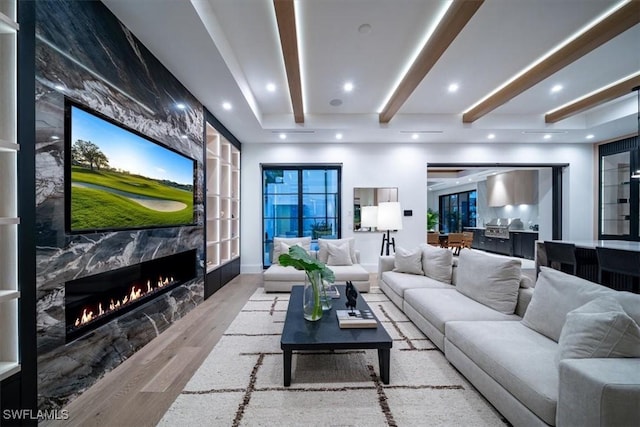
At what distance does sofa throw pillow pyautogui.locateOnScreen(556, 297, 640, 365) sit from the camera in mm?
1220

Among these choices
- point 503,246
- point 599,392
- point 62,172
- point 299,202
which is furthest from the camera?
point 503,246

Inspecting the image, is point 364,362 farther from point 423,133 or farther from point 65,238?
point 423,133

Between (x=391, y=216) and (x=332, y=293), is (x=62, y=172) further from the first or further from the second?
(x=391, y=216)

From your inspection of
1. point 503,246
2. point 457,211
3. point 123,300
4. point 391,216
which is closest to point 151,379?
point 123,300

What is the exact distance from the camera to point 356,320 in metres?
2.08

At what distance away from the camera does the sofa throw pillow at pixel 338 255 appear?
15.1ft

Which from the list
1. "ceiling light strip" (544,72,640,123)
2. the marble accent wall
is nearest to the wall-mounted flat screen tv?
the marble accent wall

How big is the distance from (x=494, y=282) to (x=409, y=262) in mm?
1386

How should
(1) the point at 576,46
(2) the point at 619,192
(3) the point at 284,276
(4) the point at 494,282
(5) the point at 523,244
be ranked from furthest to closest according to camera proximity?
1. (5) the point at 523,244
2. (2) the point at 619,192
3. (3) the point at 284,276
4. (1) the point at 576,46
5. (4) the point at 494,282

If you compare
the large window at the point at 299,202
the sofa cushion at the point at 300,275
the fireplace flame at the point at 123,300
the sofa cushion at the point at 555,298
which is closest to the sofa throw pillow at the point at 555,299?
the sofa cushion at the point at 555,298

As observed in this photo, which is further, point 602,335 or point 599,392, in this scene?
point 602,335

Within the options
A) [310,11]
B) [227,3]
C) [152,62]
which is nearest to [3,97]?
[152,62]

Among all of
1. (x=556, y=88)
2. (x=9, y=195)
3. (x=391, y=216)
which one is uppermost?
(x=556, y=88)

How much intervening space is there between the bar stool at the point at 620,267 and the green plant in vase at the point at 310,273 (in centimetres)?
300
